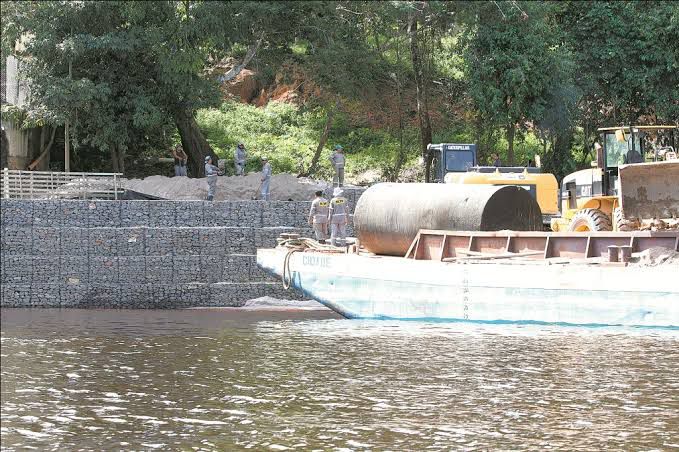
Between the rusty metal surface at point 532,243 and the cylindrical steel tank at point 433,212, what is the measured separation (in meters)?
0.35

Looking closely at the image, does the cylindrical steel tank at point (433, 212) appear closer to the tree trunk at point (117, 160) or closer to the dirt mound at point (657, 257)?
the dirt mound at point (657, 257)

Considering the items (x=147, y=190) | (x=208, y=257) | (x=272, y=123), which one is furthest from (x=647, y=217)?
(x=272, y=123)

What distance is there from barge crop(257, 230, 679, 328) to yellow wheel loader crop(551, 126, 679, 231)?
1199mm

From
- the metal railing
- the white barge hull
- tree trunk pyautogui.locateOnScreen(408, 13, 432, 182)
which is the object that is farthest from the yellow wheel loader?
tree trunk pyautogui.locateOnScreen(408, 13, 432, 182)

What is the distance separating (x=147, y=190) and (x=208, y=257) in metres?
4.51

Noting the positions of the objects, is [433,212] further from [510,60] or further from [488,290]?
[510,60]

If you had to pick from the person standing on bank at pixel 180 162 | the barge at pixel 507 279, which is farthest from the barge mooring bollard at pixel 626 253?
the person standing on bank at pixel 180 162

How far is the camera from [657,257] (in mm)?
19109

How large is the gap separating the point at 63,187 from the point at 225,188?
4.24 m

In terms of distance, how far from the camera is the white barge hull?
19047 millimetres

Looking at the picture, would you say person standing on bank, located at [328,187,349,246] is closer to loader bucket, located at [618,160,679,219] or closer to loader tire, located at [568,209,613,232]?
loader tire, located at [568,209,613,232]

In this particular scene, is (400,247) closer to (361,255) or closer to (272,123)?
(361,255)

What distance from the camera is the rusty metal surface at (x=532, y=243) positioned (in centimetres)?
1969

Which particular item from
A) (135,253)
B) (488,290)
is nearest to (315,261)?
(488,290)
